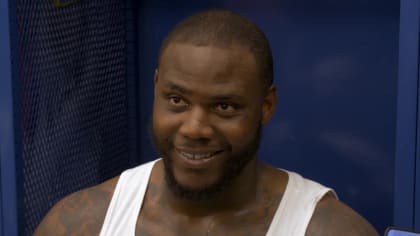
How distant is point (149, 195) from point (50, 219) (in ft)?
0.79

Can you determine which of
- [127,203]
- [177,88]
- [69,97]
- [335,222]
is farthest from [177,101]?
[69,97]

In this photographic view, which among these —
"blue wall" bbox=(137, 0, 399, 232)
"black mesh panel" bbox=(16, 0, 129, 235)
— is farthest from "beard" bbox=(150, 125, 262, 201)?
"blue wall" bbox=(137, 0, 399, 232)

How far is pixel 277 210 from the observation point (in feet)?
5.69

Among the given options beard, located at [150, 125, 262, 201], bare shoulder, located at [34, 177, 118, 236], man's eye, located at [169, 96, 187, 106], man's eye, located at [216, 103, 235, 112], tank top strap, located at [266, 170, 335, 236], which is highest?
man's eye, located at [169, 96, 187, 106]

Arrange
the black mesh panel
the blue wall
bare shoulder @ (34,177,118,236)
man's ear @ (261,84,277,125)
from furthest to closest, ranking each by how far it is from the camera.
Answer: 1. the blue wall
2. the black mesh panel
3. bare shoulder @ (34,177,118,236)
4. man's ear @ (261,84,277,125)

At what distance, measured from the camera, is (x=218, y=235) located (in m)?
1.75

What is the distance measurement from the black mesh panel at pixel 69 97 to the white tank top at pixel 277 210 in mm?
287

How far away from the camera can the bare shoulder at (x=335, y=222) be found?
168 centimetres

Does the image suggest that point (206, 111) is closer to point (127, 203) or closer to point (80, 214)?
point (127, 203)

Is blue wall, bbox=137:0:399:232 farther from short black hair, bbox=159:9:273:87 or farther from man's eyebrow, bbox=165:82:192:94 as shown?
man's eyebrow, bbox=165:82:192:94

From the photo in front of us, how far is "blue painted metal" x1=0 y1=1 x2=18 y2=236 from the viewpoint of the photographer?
186 cm

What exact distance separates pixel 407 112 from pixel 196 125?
0.48 metres

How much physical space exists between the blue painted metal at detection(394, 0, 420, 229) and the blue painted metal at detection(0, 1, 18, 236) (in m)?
0.89

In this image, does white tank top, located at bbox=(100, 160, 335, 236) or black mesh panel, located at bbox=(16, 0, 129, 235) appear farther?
black mesh panel, located at bbox=(16, 0, 129, 235)
